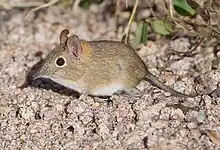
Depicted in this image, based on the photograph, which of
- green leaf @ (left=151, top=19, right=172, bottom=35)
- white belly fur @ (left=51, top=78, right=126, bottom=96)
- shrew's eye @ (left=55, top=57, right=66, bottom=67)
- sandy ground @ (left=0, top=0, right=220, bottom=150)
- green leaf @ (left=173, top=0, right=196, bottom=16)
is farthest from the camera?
green leaf @ (left=151, top=19, right=172, bottom=35)

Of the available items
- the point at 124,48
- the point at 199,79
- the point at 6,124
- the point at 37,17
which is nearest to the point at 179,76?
the point at 199,79

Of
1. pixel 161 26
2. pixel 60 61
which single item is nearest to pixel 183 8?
pixel 161 26

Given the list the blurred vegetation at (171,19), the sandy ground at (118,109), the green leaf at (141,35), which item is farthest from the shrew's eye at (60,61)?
the green leaf at (141,35)

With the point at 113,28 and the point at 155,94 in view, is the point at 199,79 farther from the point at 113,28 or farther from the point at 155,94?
the point at 113,28

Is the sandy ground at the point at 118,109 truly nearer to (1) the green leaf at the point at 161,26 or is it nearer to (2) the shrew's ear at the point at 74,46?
(1) the green leaf at the point at 161,26

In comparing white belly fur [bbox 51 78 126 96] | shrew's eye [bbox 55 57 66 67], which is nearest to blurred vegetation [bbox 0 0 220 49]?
white belly fur [bbox 51 78 126 96]

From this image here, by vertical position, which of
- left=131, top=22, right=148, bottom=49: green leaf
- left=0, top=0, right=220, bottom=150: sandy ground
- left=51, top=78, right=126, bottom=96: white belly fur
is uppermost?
left=131, top=22, right=148, bottom=49: green leaf

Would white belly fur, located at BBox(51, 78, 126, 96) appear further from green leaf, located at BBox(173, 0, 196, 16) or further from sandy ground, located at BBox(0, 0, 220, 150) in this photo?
green leaf, located at BBox(173, 0, 196, 16)
